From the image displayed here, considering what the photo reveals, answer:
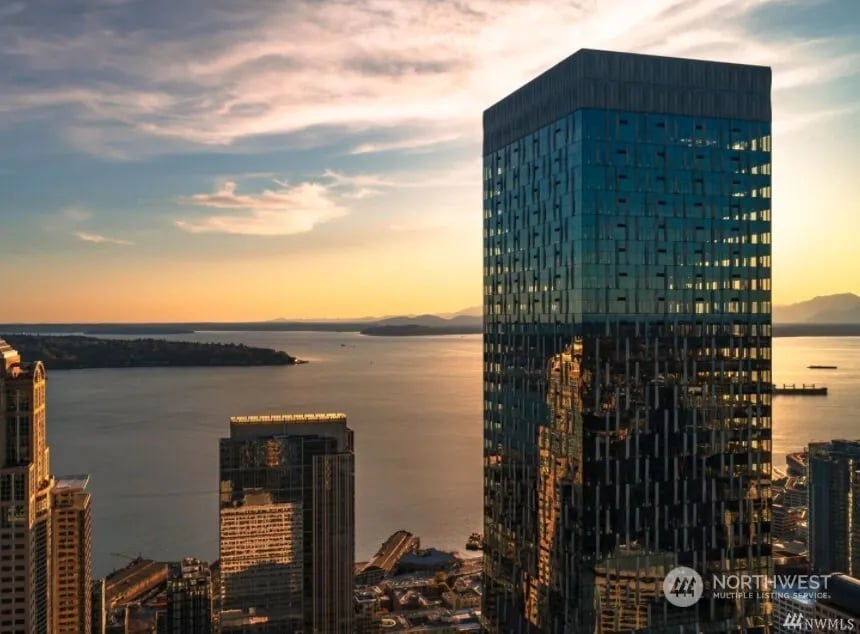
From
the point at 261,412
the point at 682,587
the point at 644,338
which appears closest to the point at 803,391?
the point at 261,412

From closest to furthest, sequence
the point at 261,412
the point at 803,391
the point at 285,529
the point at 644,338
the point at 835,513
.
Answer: the point at 644,338
the point at 285,529
the point at 835,513
the point at 261,412
the point at 803,391

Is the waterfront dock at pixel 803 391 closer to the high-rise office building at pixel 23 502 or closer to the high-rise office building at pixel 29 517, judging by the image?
the high-rise office building at pixel 29 517

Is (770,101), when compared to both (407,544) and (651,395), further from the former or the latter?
(407,544)

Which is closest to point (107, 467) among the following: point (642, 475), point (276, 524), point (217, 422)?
point (217, 422)

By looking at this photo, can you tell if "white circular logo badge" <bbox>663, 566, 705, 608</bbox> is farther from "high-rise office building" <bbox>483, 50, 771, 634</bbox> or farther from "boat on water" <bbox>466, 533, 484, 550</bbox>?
"boat on water" <bbox>466, 533, 484, 550</bbox>

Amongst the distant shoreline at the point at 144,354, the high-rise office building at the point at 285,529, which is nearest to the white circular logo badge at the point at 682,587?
the high-rise office building at the point at 285,529

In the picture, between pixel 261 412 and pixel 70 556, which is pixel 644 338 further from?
pixel 261 412

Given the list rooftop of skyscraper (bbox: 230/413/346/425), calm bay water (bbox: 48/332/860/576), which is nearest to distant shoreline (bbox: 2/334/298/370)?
calm bay water (bbox: 48/332/860/576)
